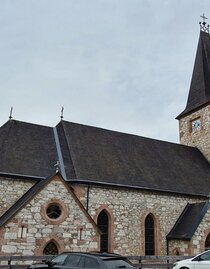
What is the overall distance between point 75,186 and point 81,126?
19.7 feet

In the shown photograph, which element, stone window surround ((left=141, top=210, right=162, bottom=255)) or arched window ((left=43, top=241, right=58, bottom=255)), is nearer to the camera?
arched window ((left=43, top=241, right=58, bottom=255))

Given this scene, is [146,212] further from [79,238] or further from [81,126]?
[81,126]

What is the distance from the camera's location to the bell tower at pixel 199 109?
1078 inches

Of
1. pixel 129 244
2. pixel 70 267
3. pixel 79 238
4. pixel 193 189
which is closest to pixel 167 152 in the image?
pixel 193 189

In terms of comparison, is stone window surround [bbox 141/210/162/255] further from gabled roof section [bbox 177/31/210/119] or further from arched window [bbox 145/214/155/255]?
gabled roof section [bbox 177/31/210/119]

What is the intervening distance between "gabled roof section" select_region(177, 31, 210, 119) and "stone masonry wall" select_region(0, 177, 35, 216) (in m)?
17.4

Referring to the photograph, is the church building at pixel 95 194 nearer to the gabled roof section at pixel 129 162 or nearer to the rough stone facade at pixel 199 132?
the gabled roof section at pixel 129 162

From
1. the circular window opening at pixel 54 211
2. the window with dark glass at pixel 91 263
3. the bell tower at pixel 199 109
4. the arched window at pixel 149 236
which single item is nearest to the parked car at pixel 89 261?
the window with dark glass at pixel 91 263

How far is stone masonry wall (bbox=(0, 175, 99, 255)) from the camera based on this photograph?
13.3 meters

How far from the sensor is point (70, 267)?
9.32 meters

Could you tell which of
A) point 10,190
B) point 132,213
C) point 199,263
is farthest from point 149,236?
point 10,190

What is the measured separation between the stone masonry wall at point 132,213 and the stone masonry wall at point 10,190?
3.00m

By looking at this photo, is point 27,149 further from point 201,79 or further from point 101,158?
point 201,79

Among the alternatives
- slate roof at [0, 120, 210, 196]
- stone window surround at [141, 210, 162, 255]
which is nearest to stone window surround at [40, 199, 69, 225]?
slate roof at [0, 120, 210, 196]
